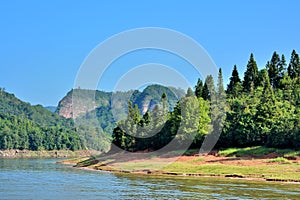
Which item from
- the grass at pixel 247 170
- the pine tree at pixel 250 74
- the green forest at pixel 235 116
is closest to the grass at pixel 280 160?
the grass at pixel 247 170

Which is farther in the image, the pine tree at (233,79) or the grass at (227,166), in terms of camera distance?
the pine tree at (233,79)

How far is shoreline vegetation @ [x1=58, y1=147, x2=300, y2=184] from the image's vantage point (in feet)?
192

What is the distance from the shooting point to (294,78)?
11119 cm

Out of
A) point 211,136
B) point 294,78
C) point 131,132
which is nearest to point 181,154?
point 211,136

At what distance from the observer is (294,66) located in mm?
115438

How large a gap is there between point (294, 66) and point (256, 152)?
47.8 m

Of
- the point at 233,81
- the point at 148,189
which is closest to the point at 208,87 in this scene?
the point at 233,81

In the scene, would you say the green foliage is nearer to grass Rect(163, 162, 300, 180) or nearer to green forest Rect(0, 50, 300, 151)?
green forest Rect(0, 50, 300, 151)

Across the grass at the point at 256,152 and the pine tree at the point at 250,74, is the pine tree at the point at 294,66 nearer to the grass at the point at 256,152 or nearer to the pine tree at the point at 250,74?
the pine tree at the point at 250,74

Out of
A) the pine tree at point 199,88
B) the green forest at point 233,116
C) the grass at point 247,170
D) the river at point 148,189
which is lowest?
the river at point 148,189

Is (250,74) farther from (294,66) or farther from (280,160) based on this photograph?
(280,160)

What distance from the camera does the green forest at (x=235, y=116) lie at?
81875 mm

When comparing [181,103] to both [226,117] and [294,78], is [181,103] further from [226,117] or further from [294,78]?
[294,78]

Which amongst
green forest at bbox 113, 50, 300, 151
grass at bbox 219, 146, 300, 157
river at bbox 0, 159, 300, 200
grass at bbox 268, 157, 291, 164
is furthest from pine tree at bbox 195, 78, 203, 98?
river at bbox 0, 159, 300, 200
